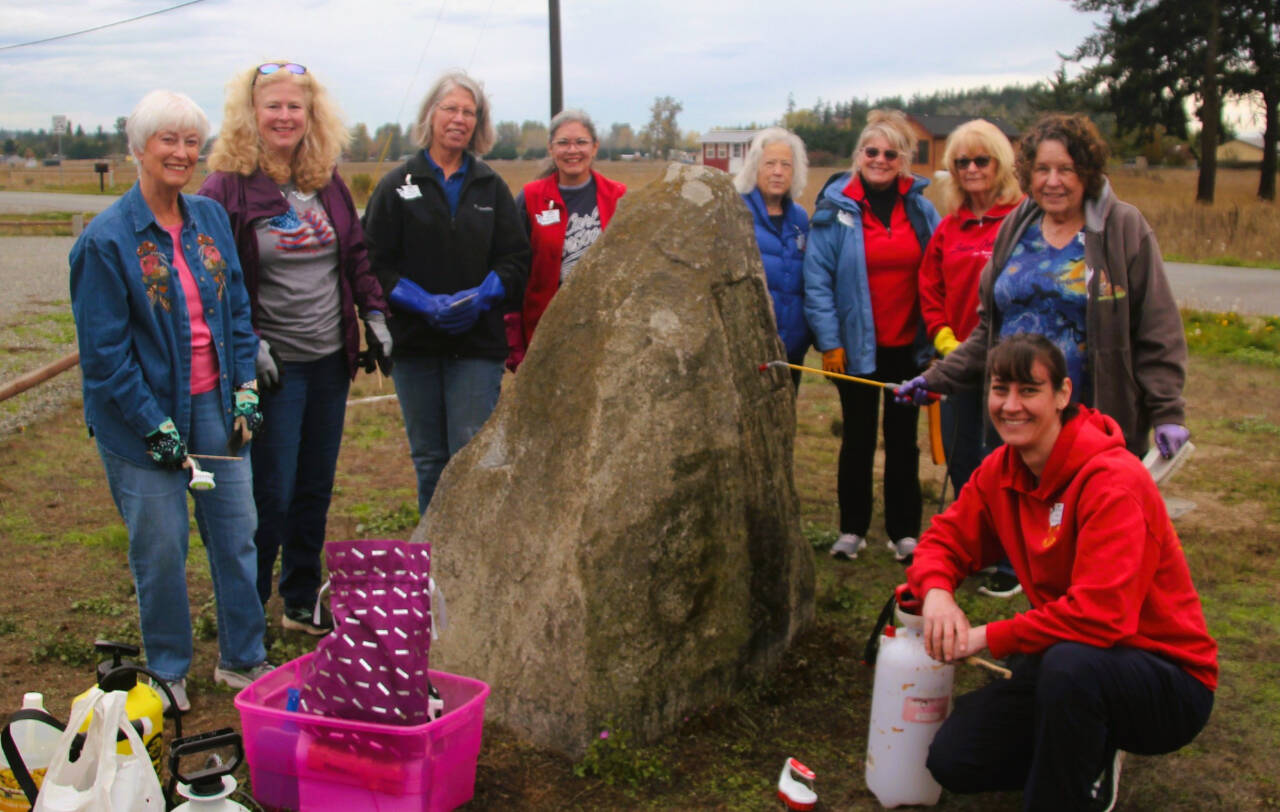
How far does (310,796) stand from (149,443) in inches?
50.0

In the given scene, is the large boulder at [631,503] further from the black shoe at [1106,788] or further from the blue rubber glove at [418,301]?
the black shoe at [1106,788]

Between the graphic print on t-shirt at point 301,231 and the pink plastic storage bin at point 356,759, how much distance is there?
1.79 meters

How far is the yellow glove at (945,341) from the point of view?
5.07 meters

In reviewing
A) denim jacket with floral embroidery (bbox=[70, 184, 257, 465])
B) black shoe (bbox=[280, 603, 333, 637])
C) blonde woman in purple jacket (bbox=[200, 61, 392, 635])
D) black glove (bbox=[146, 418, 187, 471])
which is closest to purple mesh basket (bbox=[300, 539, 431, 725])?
black glove (bbox=[146, 418, 187, 471])

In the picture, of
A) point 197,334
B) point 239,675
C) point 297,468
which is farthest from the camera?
point 297,468

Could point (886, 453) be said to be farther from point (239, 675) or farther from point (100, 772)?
point (100, 772)

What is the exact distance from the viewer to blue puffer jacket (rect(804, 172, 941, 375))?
17.6 ft

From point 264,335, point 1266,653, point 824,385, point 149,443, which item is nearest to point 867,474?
point 1266,653

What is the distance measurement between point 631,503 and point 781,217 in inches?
94.2

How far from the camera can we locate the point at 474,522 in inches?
156

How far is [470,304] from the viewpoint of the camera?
4.87 m

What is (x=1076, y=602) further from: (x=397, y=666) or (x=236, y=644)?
(x=236, y=644)

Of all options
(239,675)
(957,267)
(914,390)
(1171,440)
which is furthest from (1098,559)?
(239,675)

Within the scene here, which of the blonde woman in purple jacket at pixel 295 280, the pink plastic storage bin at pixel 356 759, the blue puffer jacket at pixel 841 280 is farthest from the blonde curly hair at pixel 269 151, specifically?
the blue puffer jacket at pixel 841 280
